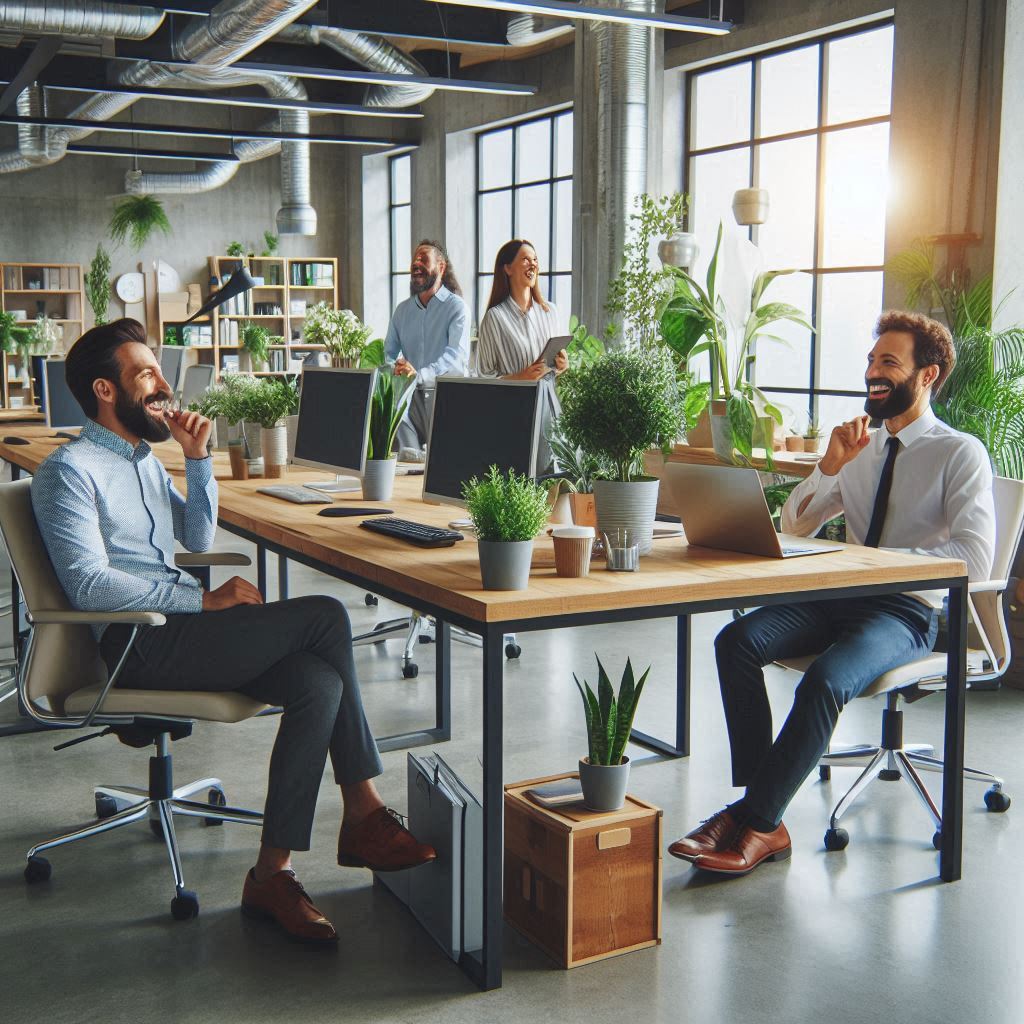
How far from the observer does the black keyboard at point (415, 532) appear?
2996mm

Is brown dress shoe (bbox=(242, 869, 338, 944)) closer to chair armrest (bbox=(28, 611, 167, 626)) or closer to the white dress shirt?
chair armrest (bbox=(28, 611, 167, 626))

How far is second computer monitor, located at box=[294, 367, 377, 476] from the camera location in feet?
12.8

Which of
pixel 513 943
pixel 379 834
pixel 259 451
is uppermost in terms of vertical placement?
pixel 259 451

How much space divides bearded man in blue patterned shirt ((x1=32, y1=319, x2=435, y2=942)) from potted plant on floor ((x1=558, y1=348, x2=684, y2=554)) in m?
0.68

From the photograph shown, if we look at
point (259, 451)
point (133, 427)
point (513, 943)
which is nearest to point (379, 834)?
point (513, 943)

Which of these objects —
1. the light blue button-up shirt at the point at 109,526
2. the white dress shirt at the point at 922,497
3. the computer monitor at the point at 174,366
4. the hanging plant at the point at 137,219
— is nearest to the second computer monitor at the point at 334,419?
the light blue button-up shirt at the point at 109,526

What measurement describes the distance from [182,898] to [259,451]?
82.0 inches

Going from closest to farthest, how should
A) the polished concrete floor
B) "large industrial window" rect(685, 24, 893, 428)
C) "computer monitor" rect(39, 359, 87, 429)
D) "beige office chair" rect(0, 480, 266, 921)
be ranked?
the polished concrete floor < "beige office chair" rect(0, 480, 266, 921) < "computer monitor" rect(39, 359, 87, 429) < "large industrial window" rect(685, 24, 893, 428)

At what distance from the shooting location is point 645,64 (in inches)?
310

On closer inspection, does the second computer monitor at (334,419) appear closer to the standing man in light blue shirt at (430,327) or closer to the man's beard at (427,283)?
the standing man in light blue shirt at (430,327)

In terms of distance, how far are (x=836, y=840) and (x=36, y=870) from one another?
76.3 inches

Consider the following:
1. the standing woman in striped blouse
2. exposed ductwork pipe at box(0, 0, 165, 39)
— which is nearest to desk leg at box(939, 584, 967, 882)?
the standing woman in striped blouse

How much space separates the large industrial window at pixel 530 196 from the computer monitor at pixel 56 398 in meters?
5.05

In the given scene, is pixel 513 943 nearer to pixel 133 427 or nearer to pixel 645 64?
pixel 133 427
